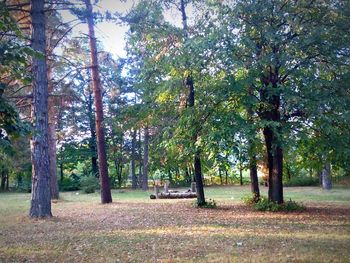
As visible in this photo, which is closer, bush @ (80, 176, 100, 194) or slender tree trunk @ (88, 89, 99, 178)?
bush @ (80, 176, 100, 194)

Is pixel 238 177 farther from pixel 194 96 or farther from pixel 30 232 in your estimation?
pixel 30 232

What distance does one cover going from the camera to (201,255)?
6.31m

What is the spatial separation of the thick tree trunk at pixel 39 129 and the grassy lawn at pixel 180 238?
564mm

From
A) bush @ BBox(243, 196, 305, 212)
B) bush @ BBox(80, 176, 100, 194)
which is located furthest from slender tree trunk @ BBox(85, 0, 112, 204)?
bush @ BBox(80, 176, 100, 194)

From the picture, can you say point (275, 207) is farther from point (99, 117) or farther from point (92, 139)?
point (92, 139)

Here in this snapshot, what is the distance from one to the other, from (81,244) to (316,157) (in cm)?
913

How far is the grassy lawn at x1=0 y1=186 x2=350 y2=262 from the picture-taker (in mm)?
6305

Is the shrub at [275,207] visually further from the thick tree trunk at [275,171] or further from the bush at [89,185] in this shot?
the bush at [89,185]

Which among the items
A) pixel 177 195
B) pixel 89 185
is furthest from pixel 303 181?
pixel 89 185

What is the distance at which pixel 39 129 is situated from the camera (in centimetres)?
1139

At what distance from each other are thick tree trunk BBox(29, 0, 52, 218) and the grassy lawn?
A: 0.56 m

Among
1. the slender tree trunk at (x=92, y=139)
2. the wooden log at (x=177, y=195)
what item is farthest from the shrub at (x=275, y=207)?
the slender tree trunk at (x=92, y=139)

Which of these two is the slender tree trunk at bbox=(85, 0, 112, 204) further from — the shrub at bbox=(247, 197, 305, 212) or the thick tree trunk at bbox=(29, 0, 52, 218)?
the shrub at bbox=(247, 197, 305, 212)

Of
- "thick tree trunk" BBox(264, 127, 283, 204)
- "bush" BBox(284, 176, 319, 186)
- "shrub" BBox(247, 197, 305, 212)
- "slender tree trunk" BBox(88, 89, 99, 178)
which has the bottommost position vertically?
"bush" BBox(284, 176, 319, 186)
